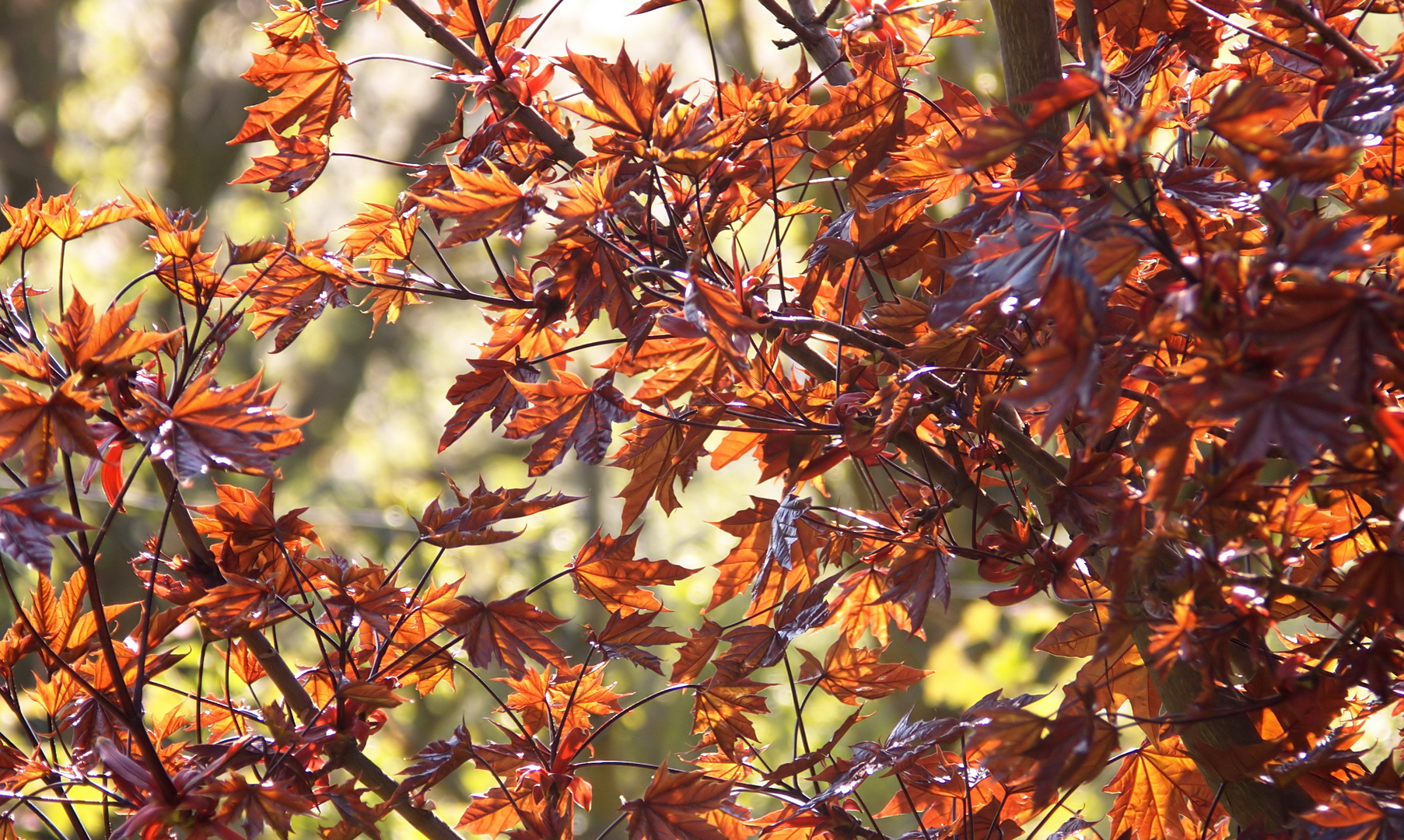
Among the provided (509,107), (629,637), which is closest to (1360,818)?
(629,637)

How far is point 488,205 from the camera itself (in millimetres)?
938

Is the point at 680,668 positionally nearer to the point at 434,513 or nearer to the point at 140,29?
the point at 434,513

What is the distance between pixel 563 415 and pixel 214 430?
13.5 inches

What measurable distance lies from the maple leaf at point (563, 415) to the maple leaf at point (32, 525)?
1.32ft

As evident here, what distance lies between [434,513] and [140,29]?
332 inches

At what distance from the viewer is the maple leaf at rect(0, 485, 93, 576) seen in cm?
78

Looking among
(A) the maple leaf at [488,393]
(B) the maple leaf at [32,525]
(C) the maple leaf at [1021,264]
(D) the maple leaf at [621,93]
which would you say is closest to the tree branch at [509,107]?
(D) the maple leaf at [621,93]

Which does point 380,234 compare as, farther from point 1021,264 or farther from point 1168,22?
point 1168,22

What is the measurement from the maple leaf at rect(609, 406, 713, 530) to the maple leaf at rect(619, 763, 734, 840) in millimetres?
286

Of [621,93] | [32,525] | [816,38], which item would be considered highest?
[816,38]

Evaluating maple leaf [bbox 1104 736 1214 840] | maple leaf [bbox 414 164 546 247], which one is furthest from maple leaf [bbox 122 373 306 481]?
maple leaf [bbox 1104 736 1214 840]

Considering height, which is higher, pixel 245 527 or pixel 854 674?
pixel 245 527

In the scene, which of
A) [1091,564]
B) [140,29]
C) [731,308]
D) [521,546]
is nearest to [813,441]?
[731,308]

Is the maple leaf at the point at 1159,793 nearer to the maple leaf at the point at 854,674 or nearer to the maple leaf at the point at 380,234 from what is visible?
the maple leaf at the point at 854,674
